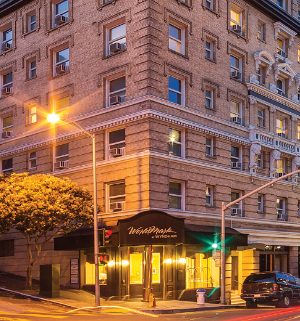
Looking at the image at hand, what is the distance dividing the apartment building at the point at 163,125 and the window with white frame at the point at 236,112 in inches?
3.9

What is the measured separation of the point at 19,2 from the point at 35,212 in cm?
1816

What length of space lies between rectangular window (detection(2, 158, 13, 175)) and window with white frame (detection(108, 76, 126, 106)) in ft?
35.8

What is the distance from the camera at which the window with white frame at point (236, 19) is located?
4275 centimetres

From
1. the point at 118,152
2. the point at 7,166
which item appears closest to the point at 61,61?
the point at 7,166

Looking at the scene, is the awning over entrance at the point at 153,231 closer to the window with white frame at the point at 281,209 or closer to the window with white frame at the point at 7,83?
the window with white frame at the point at 281,209

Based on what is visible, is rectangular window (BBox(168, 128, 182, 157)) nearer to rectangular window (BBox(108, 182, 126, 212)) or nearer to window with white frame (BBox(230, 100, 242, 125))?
rectangular window (BBox(108, 182, 126, 212))

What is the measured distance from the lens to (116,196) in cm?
3694

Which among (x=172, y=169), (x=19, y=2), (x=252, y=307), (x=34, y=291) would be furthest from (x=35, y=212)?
(x=19, y=2)

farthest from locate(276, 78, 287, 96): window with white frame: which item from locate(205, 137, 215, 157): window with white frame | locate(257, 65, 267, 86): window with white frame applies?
locate(205, 137, 215, 157): window with white frame

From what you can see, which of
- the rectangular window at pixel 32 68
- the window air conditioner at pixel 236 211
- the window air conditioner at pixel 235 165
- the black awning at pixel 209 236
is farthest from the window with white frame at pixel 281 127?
the rectangular window at pixel 32 68

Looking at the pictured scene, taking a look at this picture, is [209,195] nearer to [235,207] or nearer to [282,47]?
[235,207]

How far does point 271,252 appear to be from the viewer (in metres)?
44.2

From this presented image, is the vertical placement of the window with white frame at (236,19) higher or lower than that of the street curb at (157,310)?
higher

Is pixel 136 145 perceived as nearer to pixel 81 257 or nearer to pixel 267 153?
pixel 81 257
